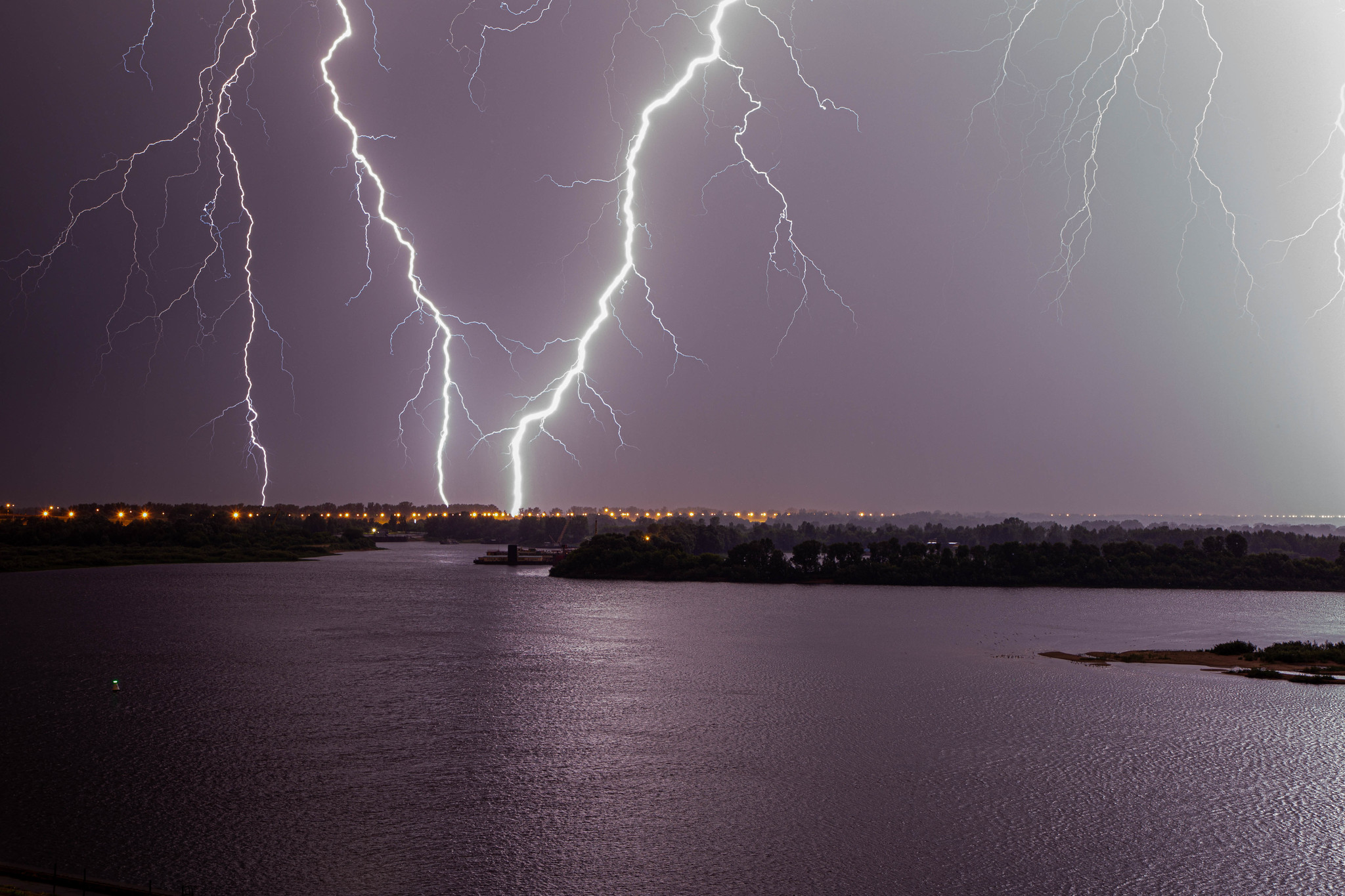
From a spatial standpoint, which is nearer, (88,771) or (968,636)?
(88,771)

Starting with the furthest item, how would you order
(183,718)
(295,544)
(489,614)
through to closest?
(295,544) < (489,614) < (183,718)

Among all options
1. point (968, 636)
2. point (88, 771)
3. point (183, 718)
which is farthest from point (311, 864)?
point (968, 636)

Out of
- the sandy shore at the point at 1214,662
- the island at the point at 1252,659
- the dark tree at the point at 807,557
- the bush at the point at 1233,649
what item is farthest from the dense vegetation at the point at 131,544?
the bush at the point at 1233,649

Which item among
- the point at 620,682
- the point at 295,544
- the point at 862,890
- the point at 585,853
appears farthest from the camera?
the point at 295,544

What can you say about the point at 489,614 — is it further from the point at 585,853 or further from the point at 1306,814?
the point at 1306,814

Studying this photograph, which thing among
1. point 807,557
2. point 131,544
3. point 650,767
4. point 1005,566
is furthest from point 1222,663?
point 131,544

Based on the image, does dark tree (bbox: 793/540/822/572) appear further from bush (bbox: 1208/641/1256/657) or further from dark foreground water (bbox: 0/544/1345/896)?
bush (bbox: 1208/641/1256/657)
